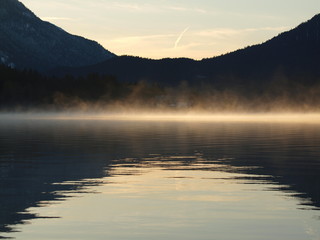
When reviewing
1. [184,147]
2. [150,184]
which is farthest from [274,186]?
[184,147]

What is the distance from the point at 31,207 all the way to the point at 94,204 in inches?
81.4

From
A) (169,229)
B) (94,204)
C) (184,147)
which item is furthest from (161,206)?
(184,147)

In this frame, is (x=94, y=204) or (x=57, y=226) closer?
(x=57, y=226)

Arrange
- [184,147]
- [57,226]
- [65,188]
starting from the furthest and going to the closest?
[184,147], [65,188], [57,226]

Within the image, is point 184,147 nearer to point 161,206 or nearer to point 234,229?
point 161,206

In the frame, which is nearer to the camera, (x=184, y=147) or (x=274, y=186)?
(x=274, y=186)

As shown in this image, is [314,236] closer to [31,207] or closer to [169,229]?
[169,229]

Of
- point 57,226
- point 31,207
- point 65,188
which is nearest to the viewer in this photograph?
point 57,226

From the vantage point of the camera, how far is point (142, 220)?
19.8m

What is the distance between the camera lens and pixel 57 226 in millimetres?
18938

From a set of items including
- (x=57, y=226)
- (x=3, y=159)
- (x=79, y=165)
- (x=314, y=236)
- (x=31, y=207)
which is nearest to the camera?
(x=314, y=236)

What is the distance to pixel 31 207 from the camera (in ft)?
72.2

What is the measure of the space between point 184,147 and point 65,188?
92.4 ft

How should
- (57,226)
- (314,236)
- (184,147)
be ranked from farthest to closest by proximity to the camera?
(184,147) → (57,226) → (314,236)
